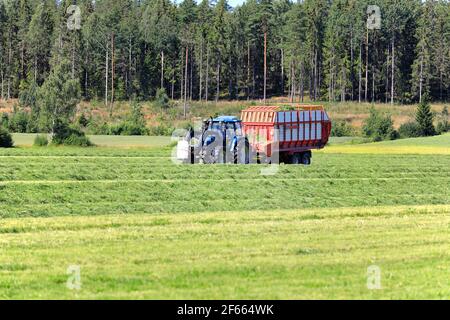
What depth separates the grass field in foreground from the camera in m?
12.7

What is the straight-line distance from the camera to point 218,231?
58.1 ft

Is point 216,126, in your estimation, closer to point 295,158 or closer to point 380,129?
point 295,158

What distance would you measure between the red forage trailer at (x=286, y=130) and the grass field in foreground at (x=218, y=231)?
9.38ft

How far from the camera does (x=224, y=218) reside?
65.9 ft

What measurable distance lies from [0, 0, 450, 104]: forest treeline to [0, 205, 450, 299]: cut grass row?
293 feet

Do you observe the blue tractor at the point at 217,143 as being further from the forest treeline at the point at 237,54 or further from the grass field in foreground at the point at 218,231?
the forest treeline at the point at 237,54

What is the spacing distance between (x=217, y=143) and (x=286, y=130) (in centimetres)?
356

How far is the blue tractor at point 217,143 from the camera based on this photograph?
114ft

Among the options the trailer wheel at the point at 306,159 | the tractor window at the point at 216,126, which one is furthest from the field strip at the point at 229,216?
the trailer wheel at the point at 306,159

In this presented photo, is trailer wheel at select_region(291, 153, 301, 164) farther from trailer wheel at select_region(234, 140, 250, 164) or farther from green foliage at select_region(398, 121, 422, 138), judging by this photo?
green foliage at select_region(398, 121, 422, 138)

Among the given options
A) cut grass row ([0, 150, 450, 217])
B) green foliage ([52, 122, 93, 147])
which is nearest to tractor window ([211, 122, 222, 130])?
cut grass row ([0, 150, 450, 217])
